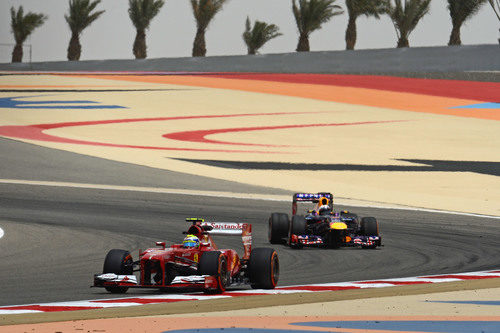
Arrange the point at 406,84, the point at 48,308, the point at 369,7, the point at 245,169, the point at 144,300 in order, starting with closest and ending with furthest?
the point at 48,308 < the point at 144,300 < the point at 245,169 < the point at 406,84 < the point at 369,7

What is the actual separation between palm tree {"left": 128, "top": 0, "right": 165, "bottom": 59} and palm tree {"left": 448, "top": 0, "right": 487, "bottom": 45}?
84.6ft

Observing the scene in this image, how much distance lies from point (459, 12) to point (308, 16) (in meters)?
14.0

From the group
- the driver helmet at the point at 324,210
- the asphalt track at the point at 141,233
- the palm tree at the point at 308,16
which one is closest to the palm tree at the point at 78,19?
the palm tree at the point at 308,16

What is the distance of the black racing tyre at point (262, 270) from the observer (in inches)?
498

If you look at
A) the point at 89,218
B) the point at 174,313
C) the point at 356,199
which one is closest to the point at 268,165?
the point at 356,199

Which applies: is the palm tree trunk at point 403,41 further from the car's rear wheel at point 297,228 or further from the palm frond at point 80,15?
the car's rear wheel at point 297,228

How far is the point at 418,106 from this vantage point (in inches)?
2079

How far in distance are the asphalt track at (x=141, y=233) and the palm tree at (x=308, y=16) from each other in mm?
52513

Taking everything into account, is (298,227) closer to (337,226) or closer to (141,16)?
(337,226)

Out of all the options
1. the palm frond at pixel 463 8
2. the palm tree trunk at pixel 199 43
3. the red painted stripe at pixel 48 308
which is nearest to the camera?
the red painted stripe at pixel 48 308

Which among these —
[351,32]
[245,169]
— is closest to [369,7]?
[351,32]

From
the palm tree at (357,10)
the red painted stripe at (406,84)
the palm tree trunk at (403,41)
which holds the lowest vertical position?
the red painted stripe at (406,84)

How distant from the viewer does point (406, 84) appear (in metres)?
60.4

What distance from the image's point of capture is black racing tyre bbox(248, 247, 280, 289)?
1265 cm
